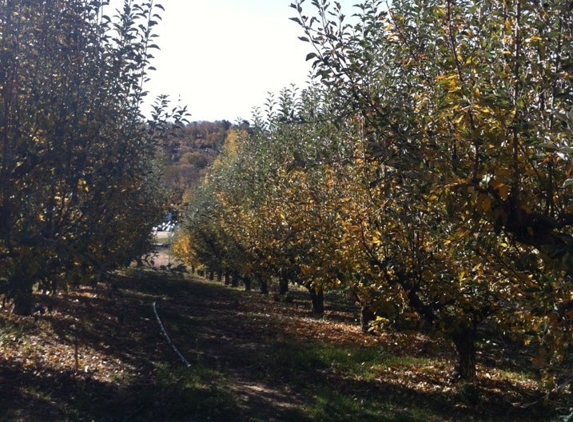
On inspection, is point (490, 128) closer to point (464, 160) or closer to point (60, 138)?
point (464, 160)

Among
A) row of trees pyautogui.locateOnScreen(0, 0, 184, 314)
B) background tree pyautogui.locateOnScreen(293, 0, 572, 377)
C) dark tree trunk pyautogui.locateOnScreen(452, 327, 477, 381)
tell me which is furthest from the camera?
dark tree trunk pyautogui.locateOnScreen(452, 327, 477, 381)

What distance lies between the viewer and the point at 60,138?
991 centimetres

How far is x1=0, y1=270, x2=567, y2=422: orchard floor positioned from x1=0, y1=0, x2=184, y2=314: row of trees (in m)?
0.88

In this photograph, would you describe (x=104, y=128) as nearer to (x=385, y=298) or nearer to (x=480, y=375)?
(x=385, y=298)

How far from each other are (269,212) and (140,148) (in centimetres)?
1077

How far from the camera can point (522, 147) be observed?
5.49m

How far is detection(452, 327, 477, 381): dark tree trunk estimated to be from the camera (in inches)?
457

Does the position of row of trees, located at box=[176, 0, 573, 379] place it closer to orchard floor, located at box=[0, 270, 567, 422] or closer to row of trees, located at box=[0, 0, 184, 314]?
orchard floor, located at box=[0, 270, 567, 422]

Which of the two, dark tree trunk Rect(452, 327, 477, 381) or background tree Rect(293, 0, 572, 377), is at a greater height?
background tree Rect(293, 0, 572, 377)

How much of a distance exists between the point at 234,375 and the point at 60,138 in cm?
516

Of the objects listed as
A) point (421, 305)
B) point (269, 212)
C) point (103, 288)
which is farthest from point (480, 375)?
point (103, 288)

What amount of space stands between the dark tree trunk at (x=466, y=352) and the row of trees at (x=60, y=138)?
5.59 metres

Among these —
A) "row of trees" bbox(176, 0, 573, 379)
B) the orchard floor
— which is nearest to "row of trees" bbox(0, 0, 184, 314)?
the orchard floor

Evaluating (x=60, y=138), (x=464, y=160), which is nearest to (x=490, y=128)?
(x=464, y=160)
